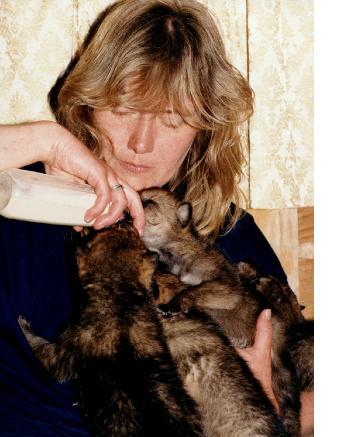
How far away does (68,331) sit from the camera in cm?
177

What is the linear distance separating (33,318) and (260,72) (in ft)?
7.98

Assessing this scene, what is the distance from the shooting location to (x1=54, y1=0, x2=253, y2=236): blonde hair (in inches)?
82.1

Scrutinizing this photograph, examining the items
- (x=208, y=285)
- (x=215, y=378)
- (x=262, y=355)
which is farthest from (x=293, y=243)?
(x=215, y=378)

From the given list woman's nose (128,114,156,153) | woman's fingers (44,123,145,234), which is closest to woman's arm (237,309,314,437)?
woman's fingers (44,123,145,234)

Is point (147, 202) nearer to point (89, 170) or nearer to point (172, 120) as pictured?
point (172, 120)

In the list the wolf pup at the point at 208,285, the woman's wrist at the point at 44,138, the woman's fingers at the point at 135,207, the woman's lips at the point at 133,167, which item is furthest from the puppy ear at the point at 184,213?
the woman's wrist at the point at 44,138

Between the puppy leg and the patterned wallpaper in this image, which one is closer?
the puppy leg

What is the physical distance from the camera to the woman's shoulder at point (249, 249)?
8.14 ft

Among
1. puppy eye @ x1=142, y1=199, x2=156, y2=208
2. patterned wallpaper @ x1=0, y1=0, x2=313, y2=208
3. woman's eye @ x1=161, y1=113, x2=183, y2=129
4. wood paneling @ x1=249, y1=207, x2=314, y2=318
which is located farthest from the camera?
wood paneling @ x1=249, y1=207, x2=314, y2=318

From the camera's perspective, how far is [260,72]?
3.51m

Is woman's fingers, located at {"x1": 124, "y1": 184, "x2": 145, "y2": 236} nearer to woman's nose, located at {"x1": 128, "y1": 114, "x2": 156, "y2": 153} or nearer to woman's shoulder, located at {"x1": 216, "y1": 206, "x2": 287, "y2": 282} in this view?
woman's nose, located at {"x1": 128, "y1": 114, "x2": 156, "y2": 153}

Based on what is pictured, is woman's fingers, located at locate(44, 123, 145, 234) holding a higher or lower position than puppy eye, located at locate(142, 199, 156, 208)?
higher
